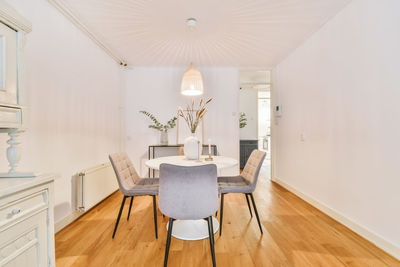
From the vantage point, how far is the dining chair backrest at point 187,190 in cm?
136

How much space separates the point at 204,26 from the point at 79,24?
1564 mm

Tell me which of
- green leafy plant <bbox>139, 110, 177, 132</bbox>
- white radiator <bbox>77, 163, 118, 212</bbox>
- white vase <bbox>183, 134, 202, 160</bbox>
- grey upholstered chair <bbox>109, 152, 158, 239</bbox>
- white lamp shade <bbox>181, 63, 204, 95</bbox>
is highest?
white lamp shade <bbox>181, 63, 204, 95</bbox>

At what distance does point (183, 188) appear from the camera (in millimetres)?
1372

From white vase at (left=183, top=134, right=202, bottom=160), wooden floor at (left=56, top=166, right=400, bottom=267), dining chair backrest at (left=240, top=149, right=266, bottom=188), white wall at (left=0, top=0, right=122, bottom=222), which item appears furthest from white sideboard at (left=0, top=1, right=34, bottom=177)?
dining chair backrest at (left=240, top=149, right=266, bottom=188)

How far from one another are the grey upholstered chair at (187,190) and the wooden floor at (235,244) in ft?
1.18

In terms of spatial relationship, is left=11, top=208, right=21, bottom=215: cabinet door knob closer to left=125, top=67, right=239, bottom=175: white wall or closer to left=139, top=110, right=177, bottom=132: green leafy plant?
left=139, top=110, right=177, bottom=132: green leafy plant

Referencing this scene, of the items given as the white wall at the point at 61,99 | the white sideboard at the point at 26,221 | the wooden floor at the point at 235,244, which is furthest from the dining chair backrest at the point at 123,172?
the white sideboard at the point at 26,221

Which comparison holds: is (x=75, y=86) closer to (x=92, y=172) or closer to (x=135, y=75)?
(x=92, y=172)

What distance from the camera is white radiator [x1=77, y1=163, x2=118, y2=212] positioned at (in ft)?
7.63

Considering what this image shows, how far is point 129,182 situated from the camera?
6.72 feet

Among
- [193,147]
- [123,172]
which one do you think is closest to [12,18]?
[123,172]

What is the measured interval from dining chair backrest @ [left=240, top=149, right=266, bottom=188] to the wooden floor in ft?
1.77

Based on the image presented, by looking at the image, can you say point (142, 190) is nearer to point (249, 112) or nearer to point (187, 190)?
point (187, 190)

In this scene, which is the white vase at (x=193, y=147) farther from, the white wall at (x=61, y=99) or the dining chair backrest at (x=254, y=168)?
the white wall at (x=61, y=99)
